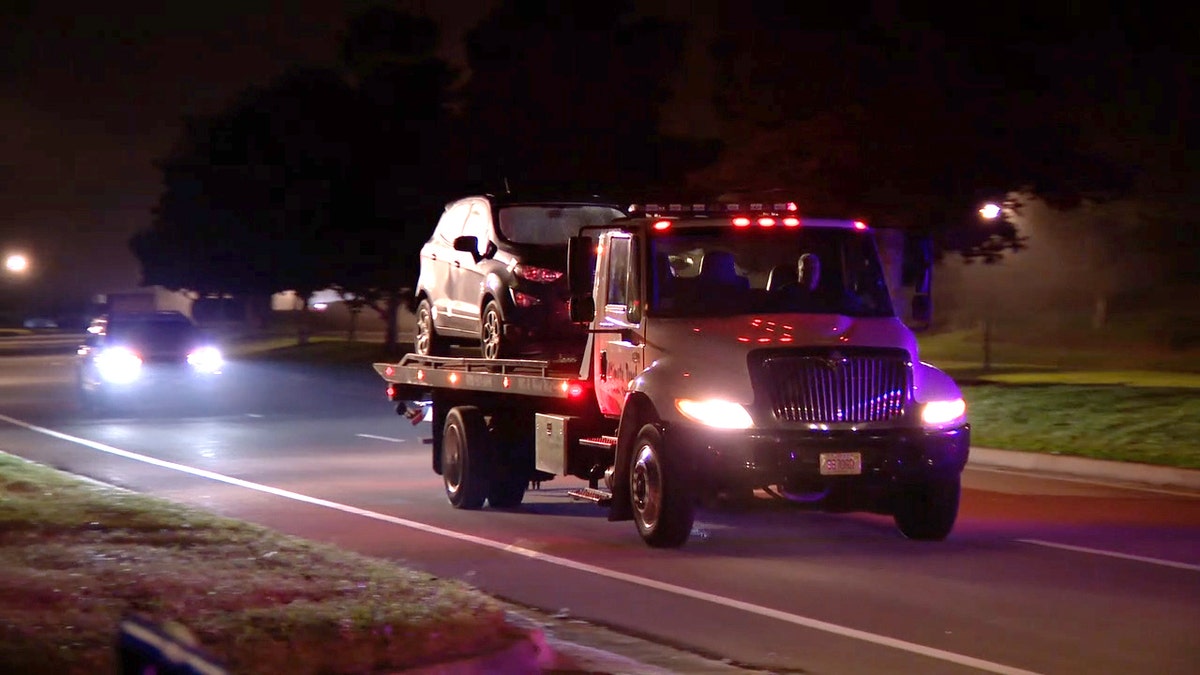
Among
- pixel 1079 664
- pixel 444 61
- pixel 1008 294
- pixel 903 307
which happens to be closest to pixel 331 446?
pixel 903 307

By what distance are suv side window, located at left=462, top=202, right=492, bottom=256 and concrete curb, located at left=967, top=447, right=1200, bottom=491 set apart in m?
7.08

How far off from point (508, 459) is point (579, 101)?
78.4ft

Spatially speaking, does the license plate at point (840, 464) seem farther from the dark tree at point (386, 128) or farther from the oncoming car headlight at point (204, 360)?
the dark tree at point (386, 128)

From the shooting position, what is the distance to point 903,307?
43.5 ft

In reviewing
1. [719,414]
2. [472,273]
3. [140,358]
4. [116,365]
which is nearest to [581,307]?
[719,414]

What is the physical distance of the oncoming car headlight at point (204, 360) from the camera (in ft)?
100

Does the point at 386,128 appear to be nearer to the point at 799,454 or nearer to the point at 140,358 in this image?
the point at 140,358

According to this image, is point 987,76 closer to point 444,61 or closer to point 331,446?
point 331,446

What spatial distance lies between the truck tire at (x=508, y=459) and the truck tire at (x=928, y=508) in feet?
11.9

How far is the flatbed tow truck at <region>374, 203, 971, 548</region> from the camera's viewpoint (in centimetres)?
1173

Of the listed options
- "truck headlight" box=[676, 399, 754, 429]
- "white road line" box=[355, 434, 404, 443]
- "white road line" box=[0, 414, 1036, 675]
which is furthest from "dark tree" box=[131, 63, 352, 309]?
"truck headlight" box=[676, 399, 754, 429]

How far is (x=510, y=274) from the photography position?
14852mm

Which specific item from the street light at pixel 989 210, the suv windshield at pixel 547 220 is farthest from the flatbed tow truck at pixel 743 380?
the street light at pixel 989 210

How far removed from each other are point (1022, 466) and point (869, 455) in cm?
791
